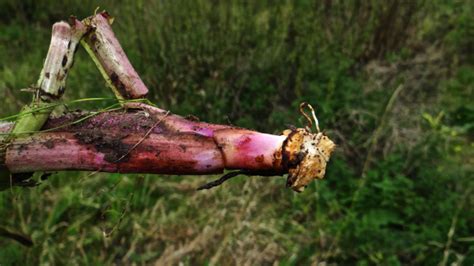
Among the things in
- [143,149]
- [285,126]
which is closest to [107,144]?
[143,149]

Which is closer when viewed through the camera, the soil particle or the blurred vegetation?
the soil particle

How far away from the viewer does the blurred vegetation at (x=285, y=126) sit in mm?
2465

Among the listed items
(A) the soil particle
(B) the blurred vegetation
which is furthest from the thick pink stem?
(B) the blurred vegetation

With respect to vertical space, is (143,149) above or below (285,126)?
above

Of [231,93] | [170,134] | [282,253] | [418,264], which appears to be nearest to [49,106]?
[170,134]

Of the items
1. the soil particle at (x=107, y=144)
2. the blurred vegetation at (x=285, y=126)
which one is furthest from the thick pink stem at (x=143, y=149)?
the blurred vegetation at (x=285, y=126)

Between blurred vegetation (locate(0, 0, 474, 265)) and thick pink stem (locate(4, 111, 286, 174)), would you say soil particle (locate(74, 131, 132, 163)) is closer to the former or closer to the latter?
thick pink stem (locate(4, 111, 286, 174))

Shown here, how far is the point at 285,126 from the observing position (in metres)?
2.99

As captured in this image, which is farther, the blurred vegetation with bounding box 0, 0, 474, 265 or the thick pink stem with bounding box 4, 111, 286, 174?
the blurred vegetation with bounding box 0, 0, 474, 265

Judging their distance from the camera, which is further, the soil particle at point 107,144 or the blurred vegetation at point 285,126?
the blurred vegetation at point 285,126

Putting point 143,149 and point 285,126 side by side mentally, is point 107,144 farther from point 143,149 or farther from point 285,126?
point 285,126

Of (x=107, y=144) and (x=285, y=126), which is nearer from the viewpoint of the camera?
(x=107, y=144)

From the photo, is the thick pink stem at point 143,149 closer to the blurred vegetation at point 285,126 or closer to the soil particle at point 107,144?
the soil particle at point 107,144

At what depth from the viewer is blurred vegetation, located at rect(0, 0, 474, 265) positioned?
2465 millimetres
